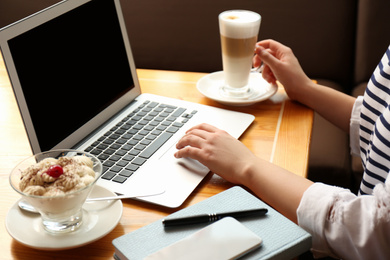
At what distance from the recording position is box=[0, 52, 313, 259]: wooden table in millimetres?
702

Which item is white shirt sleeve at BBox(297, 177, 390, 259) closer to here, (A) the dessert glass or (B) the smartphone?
(B) the smartphone

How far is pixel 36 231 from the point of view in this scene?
70cm

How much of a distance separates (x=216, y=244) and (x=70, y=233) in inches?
9.1

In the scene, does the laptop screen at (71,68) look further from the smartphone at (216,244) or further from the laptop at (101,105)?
the smartphone at (216,244)

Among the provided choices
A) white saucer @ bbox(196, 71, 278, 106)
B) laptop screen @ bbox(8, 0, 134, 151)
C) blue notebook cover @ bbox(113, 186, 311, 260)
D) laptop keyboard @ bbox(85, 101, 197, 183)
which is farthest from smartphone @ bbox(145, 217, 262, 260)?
white saucer @ bbox(196, 71, 278, 106)

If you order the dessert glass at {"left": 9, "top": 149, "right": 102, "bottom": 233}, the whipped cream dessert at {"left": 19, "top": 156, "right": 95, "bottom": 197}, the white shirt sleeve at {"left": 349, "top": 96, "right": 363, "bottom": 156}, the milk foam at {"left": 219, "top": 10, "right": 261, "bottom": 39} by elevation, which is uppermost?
the milk foam at {"left": 219, "top": 10, "right": 261, "bottom": 39}

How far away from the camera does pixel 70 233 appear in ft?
2.29

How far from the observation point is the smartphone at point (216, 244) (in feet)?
2.02

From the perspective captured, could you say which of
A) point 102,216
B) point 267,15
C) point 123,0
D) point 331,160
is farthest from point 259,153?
point 123,0

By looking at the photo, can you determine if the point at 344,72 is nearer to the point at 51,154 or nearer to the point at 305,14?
the point at 305,14

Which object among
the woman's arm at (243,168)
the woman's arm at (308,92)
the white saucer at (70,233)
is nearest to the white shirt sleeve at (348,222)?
the woman's arm at (243,168)

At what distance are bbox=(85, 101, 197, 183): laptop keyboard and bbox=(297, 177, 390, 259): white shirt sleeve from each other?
1.13ft

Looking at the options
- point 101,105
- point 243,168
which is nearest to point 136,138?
point 101,105

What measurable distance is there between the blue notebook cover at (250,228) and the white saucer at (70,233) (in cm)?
5
